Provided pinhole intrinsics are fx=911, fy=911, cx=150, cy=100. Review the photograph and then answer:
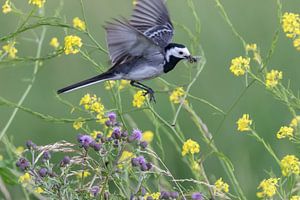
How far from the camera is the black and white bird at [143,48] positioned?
4023mm

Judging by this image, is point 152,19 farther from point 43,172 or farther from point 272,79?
point 43,172

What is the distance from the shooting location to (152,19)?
454 centimetres

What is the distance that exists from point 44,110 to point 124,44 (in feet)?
13.5

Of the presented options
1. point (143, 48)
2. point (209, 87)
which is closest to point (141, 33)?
point (143, 48)

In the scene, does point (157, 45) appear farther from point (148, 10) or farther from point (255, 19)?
point (255, 19)

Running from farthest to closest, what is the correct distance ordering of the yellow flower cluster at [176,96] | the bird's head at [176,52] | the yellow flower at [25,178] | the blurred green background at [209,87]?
1. the blurred green background at [209,87]
2. the yellow flower cluster at [176,96]
3. the bird's head at [176,52]
4. the yellow flower at [25,178]

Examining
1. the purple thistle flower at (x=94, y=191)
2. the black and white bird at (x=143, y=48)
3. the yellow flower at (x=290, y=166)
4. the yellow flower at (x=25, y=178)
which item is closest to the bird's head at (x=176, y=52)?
the black and white bird at (x=143, y=48)

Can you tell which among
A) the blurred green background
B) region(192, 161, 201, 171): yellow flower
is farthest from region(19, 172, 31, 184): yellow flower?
the blurred green background

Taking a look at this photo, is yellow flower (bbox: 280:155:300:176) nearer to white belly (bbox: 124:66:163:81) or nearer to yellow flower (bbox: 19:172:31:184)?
white belly (bbox: 124:66:163:81)

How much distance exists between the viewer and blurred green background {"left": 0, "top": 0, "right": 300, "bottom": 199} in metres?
6.65

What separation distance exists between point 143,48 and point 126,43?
0.59 feet

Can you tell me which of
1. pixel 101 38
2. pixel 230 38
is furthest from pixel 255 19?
pixel 101 38

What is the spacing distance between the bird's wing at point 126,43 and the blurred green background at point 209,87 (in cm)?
165

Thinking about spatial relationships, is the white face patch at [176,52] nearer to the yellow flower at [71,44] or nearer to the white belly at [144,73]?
the white belly at [144,73]
